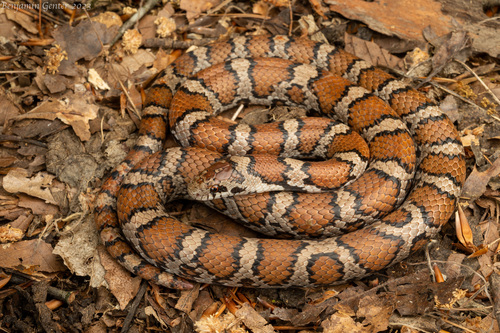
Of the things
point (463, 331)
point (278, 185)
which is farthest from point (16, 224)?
point (463, 331)

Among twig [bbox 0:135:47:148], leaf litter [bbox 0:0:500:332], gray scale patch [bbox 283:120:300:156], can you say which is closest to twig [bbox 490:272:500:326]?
leaf litter [bbox 0:0:500:332]

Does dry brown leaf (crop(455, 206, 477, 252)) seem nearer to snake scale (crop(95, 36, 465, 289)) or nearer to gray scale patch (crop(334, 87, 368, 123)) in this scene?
snake scale (crop(95, 36, 465, 289))

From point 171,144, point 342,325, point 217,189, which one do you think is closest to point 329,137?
point 217,189

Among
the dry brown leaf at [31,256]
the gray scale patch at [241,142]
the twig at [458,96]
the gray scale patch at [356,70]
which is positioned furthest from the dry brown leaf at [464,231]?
the dry brown leaf at [31,256]

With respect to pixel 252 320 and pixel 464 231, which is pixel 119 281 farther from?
pixel 464 231

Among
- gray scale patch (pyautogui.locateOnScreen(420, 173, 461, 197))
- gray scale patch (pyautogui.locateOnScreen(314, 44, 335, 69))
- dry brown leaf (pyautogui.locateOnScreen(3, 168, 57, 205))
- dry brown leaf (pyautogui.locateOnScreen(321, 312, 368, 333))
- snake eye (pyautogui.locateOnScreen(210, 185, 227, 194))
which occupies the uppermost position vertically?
gray scale patch (pyautogui.locateOnScreen(314, 44, 335, 69))

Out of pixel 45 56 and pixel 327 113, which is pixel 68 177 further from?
pixel 327 113

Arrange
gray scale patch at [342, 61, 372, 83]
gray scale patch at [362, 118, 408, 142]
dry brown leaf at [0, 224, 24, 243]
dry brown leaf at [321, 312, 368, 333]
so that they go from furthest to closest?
gray scale patch at [342, 61, 372, 83] → gray scale patch at [362, 118, 408, 142] → dry brown leaf at [0, 224, 24, 243] → dry brown leaf at [321, 312, 368, 333]
